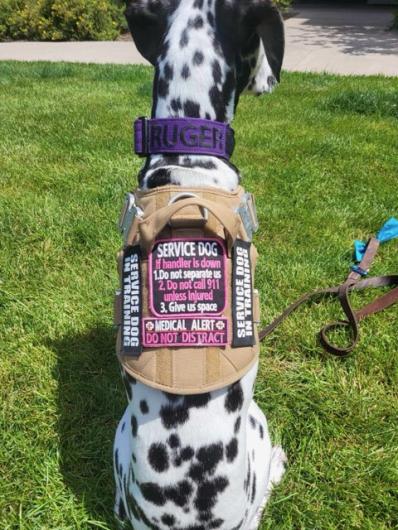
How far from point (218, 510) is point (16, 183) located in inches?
189

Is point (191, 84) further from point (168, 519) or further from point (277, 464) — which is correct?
point (277, 464)

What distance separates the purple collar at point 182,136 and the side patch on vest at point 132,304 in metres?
0.43

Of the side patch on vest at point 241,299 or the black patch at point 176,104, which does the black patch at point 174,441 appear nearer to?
the side patch on vest at point 241,299

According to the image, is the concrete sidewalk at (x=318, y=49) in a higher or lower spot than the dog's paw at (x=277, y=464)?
higher

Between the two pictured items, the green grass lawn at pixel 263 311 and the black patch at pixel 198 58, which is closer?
the black patch at pixel 198 58

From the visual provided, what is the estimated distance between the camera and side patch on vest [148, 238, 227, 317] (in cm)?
206

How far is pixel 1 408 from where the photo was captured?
3361 millimetres

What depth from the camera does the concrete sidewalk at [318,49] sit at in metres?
12.3

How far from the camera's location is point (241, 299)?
2139 mm

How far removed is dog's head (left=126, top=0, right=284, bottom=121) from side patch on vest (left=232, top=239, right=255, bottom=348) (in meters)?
0.60

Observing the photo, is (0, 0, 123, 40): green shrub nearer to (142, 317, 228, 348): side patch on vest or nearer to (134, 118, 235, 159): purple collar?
(134, 118, 235, 159): purple collar

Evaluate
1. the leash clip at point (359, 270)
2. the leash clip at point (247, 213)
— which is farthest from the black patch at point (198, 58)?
the leash clip at point (359, 270)

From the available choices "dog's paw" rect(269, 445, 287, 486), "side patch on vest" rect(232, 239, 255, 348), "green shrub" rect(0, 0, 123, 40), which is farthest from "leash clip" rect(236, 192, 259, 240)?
"green shrub" rect(0, 0, 123, 40)

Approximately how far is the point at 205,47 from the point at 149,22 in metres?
0.35
